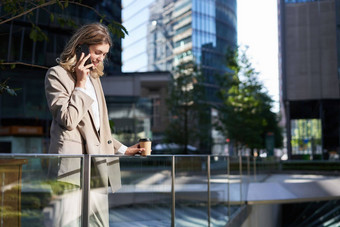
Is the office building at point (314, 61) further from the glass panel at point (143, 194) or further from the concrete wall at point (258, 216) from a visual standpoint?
the glass panel at point (143, 194)

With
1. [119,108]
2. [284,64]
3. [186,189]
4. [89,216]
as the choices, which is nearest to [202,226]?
[186,189]

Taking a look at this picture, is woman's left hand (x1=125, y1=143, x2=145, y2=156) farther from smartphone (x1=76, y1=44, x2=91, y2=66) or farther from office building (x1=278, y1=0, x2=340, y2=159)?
office building (x1=278, y1=0, x2=340, y2=159)

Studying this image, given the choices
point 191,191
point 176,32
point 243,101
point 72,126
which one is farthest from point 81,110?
point 176,32

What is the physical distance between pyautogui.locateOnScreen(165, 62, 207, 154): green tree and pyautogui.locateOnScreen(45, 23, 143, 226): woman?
30713 millimetres

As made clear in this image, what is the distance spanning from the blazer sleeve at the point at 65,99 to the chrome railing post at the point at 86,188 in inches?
8.6

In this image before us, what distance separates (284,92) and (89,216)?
42.5m

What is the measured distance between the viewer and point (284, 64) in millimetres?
42781

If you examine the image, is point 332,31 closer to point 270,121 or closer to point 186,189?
point 270,121

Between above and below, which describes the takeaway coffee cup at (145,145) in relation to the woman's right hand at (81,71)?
below

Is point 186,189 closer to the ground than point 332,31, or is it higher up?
closer to the ground

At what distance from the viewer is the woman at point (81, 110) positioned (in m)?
2.55

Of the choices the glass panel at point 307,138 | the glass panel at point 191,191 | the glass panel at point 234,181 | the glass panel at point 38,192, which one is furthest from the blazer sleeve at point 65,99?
the glass panel at point 307,138

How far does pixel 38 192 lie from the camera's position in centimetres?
217

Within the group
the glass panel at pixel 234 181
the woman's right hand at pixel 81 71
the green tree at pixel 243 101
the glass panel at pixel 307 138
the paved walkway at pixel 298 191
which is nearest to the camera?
the woman's right hand at pixel 81 71
